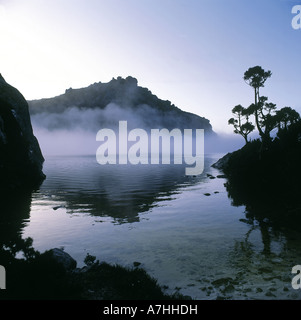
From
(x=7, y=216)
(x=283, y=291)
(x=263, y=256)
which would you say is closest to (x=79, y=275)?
(x=283, y=291)

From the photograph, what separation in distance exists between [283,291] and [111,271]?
831 cm

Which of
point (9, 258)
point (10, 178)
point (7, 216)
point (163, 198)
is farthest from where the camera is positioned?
point (10, 178)

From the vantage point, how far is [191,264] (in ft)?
50.2

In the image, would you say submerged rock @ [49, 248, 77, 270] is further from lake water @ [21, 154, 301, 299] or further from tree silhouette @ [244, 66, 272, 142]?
tree silhouette @ [244, 66, 272, 142]

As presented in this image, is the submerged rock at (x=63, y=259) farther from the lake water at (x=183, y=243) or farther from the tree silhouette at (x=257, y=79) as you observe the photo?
the tree silhouette at (x=257, y=79)

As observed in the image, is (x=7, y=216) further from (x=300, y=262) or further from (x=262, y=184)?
(x=262, y=184)

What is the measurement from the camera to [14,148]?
49.7 m

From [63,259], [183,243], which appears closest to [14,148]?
[63,259]

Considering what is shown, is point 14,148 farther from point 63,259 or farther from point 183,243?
point 183,243

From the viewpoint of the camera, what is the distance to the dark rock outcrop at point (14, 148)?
44.6 m

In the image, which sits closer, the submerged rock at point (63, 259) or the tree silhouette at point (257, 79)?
the submerged rock at point (63, 259)

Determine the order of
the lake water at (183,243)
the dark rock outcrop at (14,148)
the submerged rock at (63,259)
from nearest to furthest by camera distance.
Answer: the lake water at (183,243) < the submerged rock at (63,259) < the dark rock outcrop at (14,148)

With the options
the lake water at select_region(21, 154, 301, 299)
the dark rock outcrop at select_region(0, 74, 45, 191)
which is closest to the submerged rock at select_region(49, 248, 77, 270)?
the lake water at select_region(21, 154, 301, 299)

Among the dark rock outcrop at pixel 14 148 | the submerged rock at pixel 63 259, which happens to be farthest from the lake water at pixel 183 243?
the dark rock outcrop at pixel 14 148
